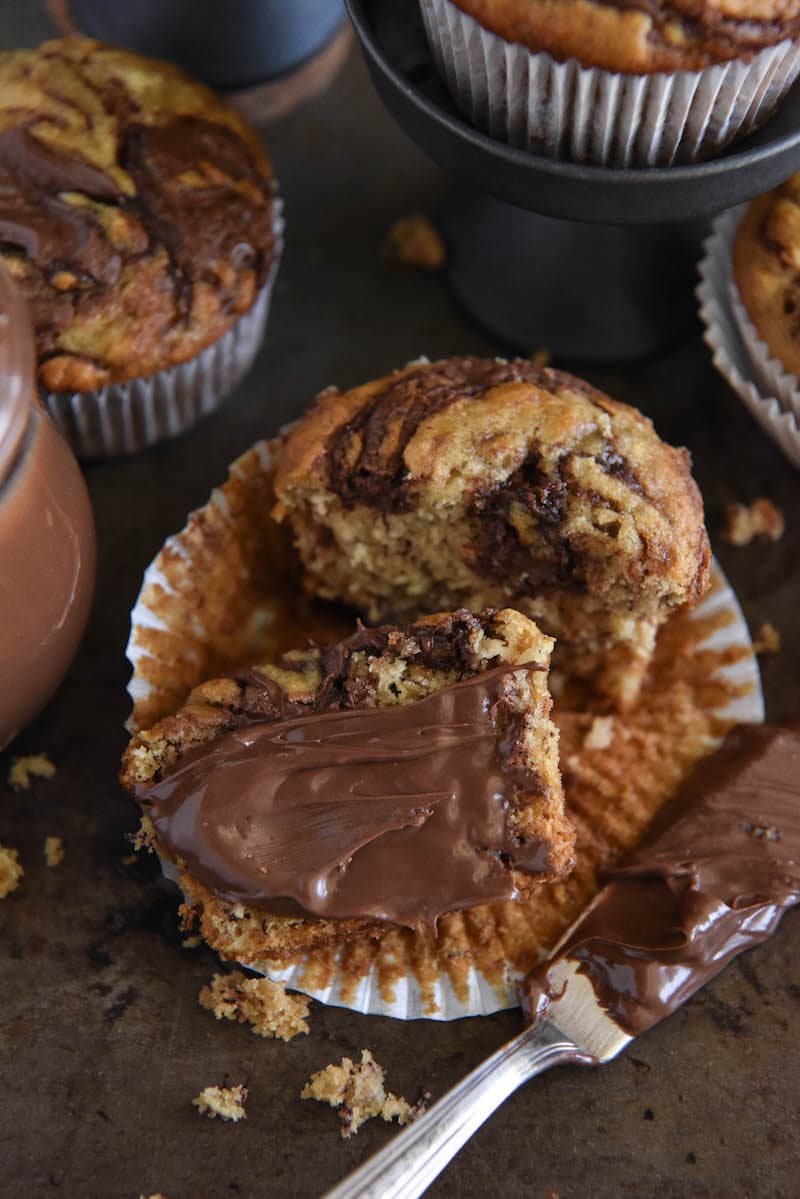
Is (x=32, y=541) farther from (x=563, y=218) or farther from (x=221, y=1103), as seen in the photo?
(x=563, y=218)

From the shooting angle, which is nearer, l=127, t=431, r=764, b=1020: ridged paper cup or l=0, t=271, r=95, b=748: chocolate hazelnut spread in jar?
l=0, t=271, r=95, b=748: chocolate hazelnut spread in jar

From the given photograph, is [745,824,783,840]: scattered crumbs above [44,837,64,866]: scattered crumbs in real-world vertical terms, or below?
above

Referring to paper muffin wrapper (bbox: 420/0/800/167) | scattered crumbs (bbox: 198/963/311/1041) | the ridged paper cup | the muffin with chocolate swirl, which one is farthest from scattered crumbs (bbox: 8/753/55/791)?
paper muffin wrapper (bbox: 420/0/800/167)

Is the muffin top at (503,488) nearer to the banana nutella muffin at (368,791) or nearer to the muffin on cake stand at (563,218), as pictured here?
the banana nutella muffin at (368,791)

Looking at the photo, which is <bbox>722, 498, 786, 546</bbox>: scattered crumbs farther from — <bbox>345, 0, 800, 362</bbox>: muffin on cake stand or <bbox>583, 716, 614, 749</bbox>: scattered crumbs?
<bbox>583, 716, 614, 749</bbox>: scattered crumbs

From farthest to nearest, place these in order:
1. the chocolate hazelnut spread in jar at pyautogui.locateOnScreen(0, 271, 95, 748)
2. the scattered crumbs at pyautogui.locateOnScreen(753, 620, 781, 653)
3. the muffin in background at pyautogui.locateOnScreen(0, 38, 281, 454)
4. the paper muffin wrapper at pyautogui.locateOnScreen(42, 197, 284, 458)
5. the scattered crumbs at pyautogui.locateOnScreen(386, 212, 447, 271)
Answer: the scattered crumbs at pyautogui.locateOnScreen(386, 212, 447, 271) → the scattered crumbs at pyautogui.locateOnScreen(753, 620, 781, 653) → the paper muffin wrapper at pyautogui.locateOnScreen(42, 197, 284, 458) → the muffin in background at pyautogui.locateOnScreen(0, 38, 281, 454) → the chocolate hazelnut spread in jar at pyautogui.locateOnScreen(0, 271, 95, 748)

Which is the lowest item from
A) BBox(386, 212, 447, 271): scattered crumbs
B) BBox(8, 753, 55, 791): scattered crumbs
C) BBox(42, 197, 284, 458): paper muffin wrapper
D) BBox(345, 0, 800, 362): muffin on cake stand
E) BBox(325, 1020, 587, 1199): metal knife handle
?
BBox(325, 1020, 587, 1199): metal knife handle

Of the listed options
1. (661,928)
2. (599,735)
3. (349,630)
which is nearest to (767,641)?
(599,735)

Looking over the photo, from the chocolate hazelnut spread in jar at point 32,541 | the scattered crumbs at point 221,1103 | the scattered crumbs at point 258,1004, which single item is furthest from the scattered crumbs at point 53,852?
the scattered crumbs at point 221,1103

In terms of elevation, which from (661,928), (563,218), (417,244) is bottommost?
(661,928)
